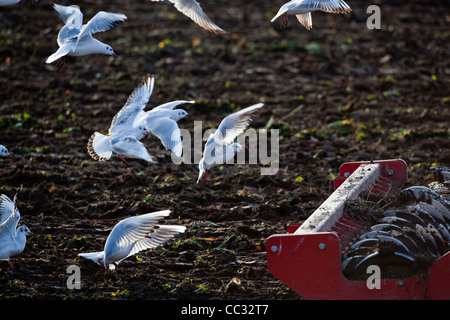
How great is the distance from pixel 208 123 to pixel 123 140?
357 cm

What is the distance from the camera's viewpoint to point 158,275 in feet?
16.4

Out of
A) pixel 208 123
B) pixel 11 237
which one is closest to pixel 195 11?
pixel 11 237

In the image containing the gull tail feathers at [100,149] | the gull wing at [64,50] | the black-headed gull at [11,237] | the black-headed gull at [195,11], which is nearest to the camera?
the black-headed gull at [11,237]

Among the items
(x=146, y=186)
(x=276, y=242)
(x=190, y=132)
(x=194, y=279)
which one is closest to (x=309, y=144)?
(x=190, y=132)

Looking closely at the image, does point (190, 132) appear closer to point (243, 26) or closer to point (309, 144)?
point (309, 144)

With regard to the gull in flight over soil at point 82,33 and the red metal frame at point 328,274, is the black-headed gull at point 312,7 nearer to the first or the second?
the gull in flight over soil at point 82,33

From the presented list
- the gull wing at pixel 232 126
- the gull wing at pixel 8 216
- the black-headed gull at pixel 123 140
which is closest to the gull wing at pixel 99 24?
the black-headed gull at pixel 123 140

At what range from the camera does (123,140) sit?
5.30m

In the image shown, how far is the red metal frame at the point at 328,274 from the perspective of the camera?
13.1 ft

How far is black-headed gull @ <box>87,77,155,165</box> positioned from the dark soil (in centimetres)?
81

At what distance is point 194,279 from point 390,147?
3931 mm

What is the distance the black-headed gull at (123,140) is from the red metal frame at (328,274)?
4.91 feet

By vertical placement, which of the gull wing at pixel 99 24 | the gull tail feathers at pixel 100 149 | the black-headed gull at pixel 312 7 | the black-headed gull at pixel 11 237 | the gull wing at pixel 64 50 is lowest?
the black-headed gull at pixel 11 237

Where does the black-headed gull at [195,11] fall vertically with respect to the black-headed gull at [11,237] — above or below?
above
